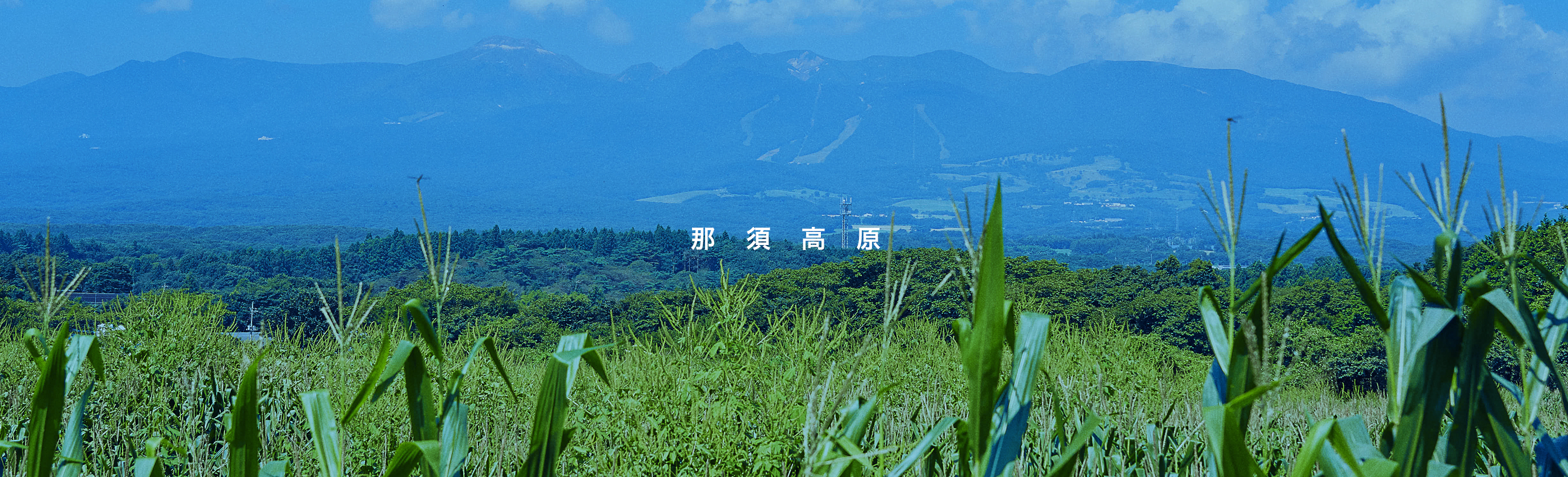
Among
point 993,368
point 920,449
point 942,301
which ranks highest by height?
point 993,368

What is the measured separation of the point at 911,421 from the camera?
2.88m

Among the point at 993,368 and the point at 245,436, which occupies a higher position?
the point at 993,368

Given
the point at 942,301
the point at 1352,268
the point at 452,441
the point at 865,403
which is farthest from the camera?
the point at 942,301

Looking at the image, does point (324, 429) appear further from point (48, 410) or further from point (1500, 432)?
point (1500, 432)

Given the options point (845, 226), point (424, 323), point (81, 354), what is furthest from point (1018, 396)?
point (845, 226)

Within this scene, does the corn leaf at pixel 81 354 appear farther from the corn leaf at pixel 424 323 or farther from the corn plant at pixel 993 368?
the corn plant at pixel 993 368

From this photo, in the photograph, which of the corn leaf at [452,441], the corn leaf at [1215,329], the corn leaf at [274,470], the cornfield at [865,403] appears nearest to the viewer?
the cornfield at [865,403]

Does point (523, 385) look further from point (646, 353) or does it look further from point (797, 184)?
point (797, 184)

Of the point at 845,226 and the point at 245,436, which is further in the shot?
the point at 845,226

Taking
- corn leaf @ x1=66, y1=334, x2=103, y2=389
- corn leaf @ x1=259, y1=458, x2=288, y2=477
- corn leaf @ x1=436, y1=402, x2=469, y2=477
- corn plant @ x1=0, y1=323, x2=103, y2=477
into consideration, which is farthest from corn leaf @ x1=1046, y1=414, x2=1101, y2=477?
corn leaf @ x1=66, y1=334, x2=103, y2=389

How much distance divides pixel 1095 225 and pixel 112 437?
167 m

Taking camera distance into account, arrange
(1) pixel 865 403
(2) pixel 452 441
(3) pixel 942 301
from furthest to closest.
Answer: (3) pixel 942 301, (1) pixel 865 403, (2) pixel 452 441

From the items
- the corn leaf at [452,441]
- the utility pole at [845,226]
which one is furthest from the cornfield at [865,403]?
the utility pole at [845,226]

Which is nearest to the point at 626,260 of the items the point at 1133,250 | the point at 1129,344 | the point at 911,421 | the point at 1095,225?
the point at 1129,344
